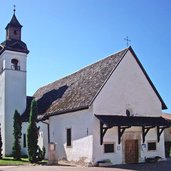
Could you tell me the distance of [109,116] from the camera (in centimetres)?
2383

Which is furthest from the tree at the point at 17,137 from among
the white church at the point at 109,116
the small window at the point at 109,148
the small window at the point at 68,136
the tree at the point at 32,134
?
the small window at the point at 109,148

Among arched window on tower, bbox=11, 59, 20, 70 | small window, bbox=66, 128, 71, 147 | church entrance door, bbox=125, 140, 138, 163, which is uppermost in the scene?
arched window on tower, bbox=11, 59, 20, 70

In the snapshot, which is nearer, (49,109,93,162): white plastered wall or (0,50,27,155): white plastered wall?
(49,109,93,162): white plastered wall

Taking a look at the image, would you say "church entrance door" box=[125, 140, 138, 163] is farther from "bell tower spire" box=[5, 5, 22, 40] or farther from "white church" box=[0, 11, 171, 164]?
"bell tower spire" box=[5, 5, 22, 40]

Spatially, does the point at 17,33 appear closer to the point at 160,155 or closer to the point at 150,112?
the point at 150,112

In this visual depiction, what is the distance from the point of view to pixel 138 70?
26.0m

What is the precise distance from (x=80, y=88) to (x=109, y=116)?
4228mm

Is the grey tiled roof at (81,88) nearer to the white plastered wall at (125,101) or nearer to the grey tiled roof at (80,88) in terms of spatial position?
the grey tiled roof at (80,88)

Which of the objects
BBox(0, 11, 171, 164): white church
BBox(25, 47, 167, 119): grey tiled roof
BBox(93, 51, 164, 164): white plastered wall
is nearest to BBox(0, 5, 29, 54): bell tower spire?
BBox(25, 47, 167, 119): grey tiled roof

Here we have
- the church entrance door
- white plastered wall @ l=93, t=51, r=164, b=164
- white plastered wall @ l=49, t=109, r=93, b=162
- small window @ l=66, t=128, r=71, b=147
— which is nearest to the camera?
white plastered wall @ l=49, t=109, r=93, b=162

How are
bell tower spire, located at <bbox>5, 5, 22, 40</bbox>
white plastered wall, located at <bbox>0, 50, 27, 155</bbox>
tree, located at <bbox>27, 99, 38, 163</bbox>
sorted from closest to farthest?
tree, located at <bbox>27, 99, 38, 163</bbox> → white plastered wall, located at <bbox>0, 50, 27, 155</bbox> → bell tower spire, located at <bbox>5, 5, 22, 40</bbox>

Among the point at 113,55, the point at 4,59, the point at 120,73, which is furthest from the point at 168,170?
the point at 4,59

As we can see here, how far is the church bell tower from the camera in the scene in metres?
34.8

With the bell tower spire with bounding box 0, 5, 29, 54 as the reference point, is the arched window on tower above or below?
below
